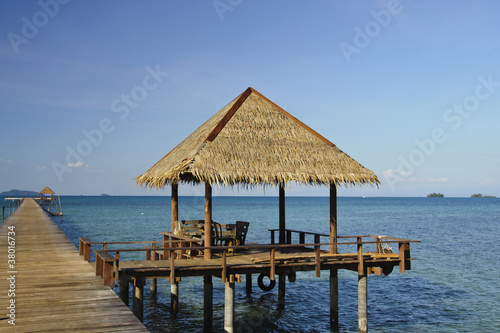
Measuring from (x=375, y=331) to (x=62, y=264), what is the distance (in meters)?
10.0

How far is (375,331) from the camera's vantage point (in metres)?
15.1

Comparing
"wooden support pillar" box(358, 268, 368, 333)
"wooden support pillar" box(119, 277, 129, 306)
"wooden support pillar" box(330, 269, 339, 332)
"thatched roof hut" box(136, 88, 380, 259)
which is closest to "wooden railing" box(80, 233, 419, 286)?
"wooden support pillar" box(119, 277, 129, 306)

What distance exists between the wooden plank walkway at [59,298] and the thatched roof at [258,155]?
3.57 m

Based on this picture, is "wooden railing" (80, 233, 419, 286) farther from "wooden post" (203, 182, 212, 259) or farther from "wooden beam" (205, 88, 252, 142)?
"wooden beam" (205, 88, 252, 142)

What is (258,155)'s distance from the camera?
45.9 ft

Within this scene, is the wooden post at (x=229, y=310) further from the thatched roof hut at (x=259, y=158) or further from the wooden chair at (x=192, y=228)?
the wooden chair at (x=192, y=228)

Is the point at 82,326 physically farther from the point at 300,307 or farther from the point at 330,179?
the point at 300,307

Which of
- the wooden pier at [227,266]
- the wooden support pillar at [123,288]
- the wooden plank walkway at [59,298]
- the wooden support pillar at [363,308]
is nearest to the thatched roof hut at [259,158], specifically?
the wooden pier at [227,266]

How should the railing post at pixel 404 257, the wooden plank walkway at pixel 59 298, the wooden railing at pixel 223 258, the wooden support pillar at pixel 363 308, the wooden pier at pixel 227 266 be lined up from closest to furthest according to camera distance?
the wooden plank walkway at pixel 59 298, the wooden railing at pixel 223 258, the wooden pier at pixel 227 266, the wooden support pillar at pixel 363 308, the railing post at pixel 404 257

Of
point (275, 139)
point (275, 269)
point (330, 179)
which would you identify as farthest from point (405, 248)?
point (275, 139)

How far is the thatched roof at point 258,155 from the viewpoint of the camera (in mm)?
13039

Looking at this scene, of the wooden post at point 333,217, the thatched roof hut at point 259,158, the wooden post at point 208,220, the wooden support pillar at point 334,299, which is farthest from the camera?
the wooden support pillar at point 334,299

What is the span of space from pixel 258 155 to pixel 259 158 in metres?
0.15

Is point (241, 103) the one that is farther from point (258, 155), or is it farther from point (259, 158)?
point (259, 158)
